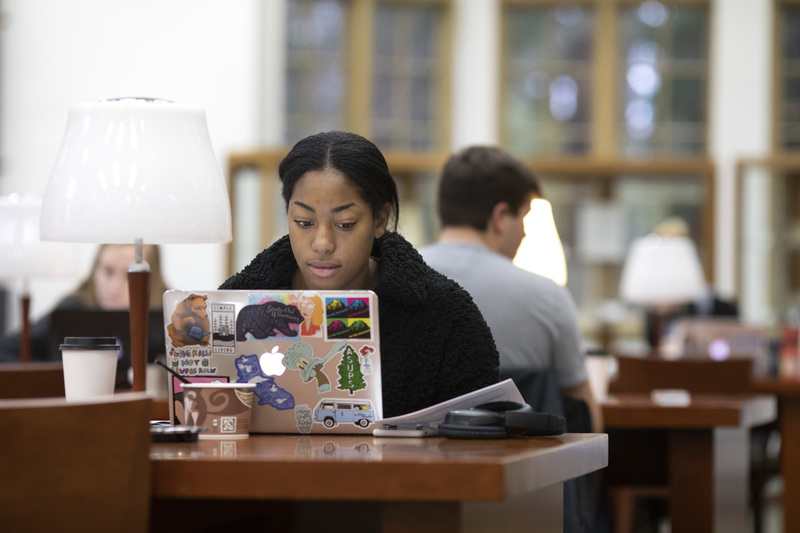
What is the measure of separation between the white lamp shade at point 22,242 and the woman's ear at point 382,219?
135cm

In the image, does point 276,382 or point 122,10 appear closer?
point 276,382

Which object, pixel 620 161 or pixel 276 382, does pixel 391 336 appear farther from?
pixel 620 161

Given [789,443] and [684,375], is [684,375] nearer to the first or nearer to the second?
[684,375]

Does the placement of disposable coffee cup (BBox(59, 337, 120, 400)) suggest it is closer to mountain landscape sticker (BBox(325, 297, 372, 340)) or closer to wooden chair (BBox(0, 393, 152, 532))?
mountain landscape sticker (BBox(325, 297, 372, 340))

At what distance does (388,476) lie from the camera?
1.25 m

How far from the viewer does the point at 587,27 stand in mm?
9047

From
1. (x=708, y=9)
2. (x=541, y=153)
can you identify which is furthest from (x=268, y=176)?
(x=708, y=9)

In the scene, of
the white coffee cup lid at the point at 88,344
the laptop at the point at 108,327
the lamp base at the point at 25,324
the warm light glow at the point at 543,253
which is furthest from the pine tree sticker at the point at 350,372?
the warm light glow at the point at 543,253

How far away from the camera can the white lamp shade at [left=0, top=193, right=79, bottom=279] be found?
3.00 m

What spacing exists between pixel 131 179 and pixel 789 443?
2618 millimetres

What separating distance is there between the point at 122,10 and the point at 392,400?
7067 millimetres

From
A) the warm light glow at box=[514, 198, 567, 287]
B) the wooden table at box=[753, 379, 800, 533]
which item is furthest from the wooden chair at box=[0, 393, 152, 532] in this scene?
the wooden table at box=[753, 379, 800, 533]

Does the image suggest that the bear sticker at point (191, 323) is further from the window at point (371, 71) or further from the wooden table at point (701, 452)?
the window at point (371, 71)

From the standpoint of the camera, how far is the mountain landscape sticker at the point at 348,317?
1.61 metres
